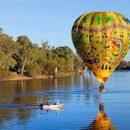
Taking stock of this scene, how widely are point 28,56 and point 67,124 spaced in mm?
100192

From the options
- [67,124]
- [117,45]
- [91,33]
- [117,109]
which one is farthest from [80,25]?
[117,109]

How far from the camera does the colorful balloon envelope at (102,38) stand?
45.0 m

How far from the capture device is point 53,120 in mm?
46094

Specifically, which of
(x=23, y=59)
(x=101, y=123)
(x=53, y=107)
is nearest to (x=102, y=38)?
(x=101, y=123)

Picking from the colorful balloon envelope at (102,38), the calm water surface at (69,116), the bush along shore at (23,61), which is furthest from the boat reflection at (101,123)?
the bush along shore at (23,61)

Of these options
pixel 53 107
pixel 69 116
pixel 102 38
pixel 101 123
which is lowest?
pixel 101 123

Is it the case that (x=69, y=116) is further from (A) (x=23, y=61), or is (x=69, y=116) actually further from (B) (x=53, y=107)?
(A) (x=23, y=61)

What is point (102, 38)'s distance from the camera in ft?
148

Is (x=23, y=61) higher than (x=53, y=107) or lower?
higher

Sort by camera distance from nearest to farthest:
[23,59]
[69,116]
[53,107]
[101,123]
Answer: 1. [101,123]
2. [69,116]
3. [53,107]
4. [23,59]

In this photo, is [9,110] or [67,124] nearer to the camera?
[67,124]

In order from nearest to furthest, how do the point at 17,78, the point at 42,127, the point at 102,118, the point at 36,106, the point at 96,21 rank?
the point at 42,127 < the point at 96,21 < the point at 102,118 < the point at 36,106 < the point at 17,78

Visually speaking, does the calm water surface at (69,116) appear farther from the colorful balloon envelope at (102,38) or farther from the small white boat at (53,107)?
the colorful balloon envelope at (102,38)

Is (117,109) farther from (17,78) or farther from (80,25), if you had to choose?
(17,78)
